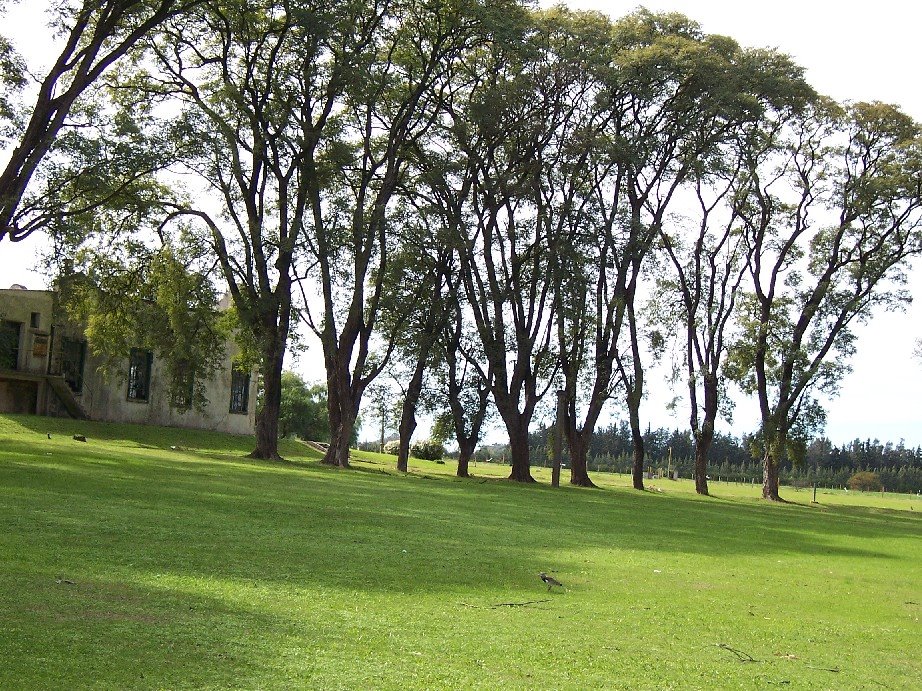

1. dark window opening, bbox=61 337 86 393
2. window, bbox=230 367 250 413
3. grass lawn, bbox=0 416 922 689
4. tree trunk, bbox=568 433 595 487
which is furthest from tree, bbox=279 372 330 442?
grass lawn, bbox=0 416 922 689

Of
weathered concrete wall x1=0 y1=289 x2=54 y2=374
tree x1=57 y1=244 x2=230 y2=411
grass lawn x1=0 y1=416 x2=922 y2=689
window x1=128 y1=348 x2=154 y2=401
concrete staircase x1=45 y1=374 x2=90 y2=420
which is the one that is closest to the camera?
grass lawn x1=0 y1=416 x2=922 y2=689

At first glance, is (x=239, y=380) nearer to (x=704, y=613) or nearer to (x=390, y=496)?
(x=390, y=496)

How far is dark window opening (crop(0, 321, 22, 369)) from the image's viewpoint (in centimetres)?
4382

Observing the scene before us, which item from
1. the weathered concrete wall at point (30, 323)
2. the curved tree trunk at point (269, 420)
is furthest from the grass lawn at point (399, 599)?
the weathered concrete wall at point (30, 323)

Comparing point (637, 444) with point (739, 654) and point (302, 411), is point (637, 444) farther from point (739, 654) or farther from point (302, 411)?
point (302, 411)

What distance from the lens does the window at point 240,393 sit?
57.4m

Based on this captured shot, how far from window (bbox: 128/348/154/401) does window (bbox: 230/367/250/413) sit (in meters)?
6.26

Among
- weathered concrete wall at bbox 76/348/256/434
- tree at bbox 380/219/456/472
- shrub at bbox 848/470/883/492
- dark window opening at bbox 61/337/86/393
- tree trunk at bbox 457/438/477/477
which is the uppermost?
tree at bbox 380/219/456/472

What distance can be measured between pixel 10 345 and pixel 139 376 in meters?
7.85

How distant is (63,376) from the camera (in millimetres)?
46656

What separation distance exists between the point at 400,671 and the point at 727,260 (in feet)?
146

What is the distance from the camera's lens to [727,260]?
48.4 meters

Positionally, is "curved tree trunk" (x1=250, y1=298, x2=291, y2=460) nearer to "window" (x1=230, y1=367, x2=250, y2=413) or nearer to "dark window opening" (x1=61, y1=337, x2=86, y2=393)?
"dark window opening" (x1=61, y1=337, x2=86, y2=393)

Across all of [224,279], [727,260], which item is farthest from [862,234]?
[224,279]
